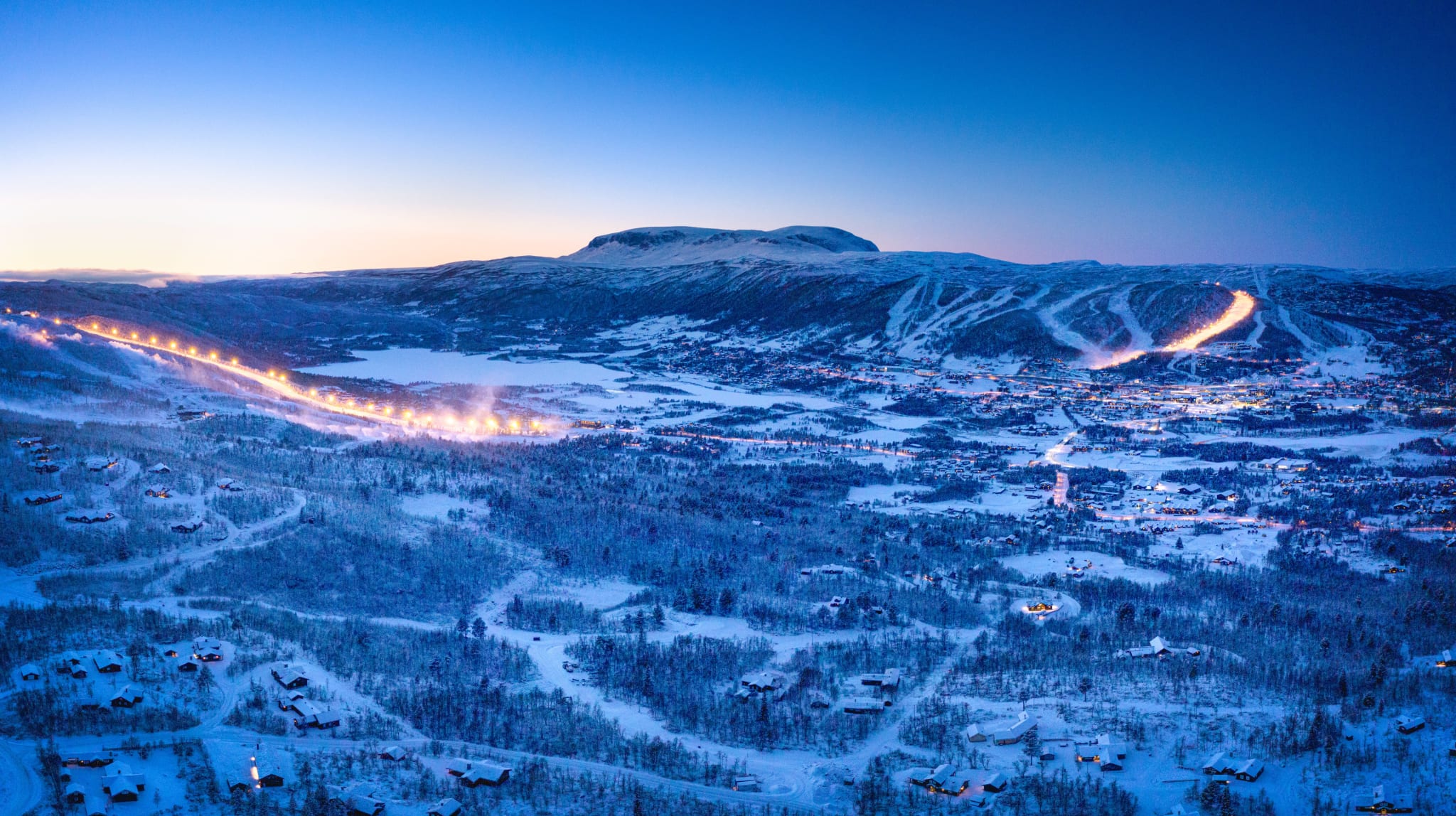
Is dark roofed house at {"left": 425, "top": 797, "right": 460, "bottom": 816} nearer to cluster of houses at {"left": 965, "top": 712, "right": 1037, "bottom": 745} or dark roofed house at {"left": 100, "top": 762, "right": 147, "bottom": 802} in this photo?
dark roofed house at {"left": 100, "top": 762, "right": 147, "bottom": 802}

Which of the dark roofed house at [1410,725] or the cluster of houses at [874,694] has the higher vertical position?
the dark roofed house at [1410,725]

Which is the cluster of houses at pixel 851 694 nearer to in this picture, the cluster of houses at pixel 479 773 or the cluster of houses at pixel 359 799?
the cluster of houses at pixel 479 773

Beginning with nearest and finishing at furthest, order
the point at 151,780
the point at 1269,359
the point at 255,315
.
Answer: the point at 151,780
the point at 1269,359
the point at 255,315

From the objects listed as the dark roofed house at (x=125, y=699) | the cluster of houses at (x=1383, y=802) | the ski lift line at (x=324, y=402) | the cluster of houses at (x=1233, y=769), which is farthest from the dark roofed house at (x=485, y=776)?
the ski lift line at (x=324, y=402)

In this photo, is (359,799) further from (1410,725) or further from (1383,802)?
(1410,725)

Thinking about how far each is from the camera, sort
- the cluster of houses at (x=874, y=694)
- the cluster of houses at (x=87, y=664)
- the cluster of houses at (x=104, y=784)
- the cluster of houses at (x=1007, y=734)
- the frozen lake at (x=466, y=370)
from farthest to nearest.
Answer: the frozen lake at (x=466, y=370), the cluster of houses at (x=874, y=694), the cluster of houses at (x=87, y=664), the cluster of houses at (x=1007, y=734), the cluster of houses at (x=104, y=784)

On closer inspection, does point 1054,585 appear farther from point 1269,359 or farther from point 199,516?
point 1269,359

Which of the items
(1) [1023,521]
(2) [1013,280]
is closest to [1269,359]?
(2) [1013,280]
